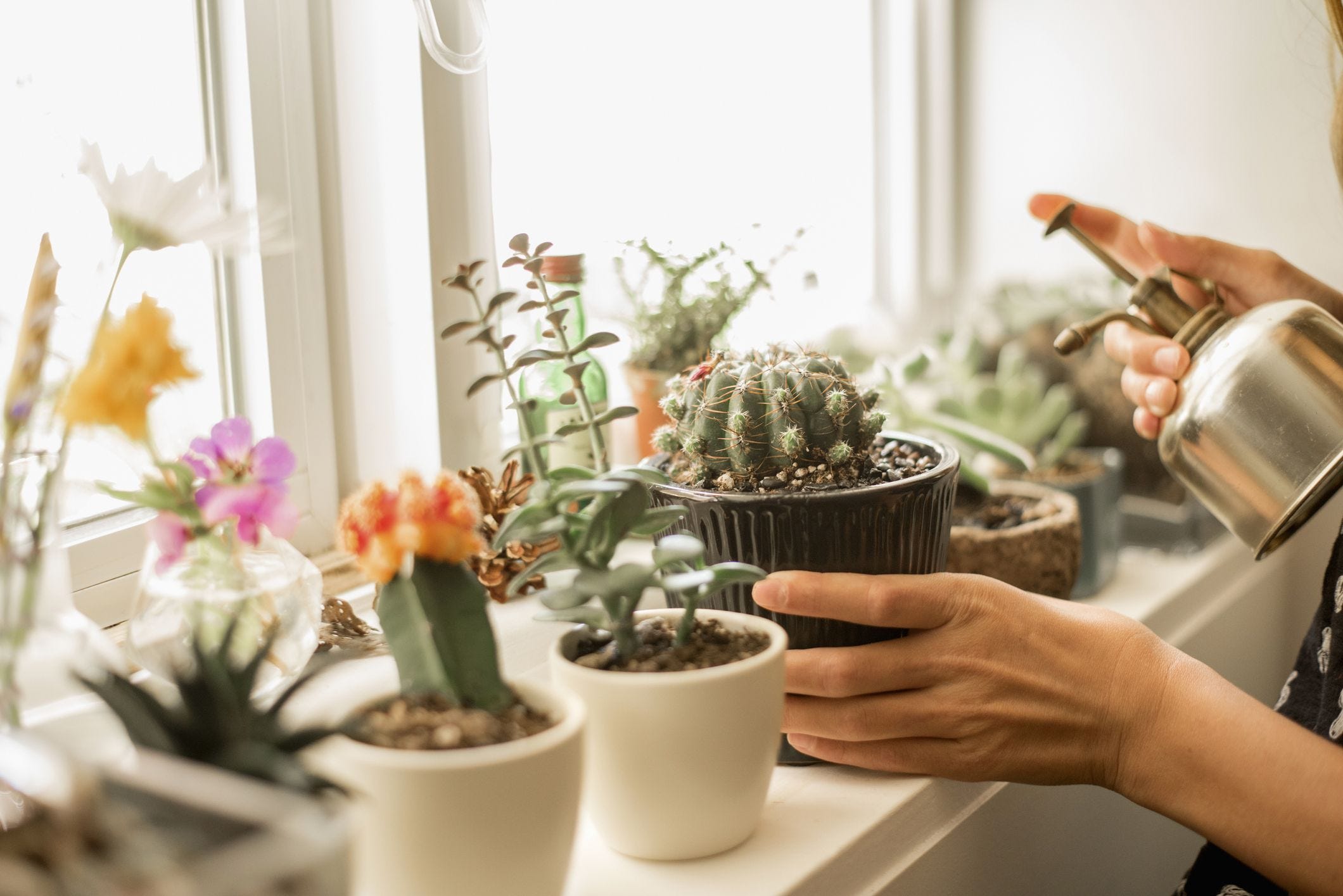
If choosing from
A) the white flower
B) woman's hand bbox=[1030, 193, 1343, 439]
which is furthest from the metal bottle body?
the white flower


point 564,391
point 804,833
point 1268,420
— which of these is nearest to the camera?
point 804,833

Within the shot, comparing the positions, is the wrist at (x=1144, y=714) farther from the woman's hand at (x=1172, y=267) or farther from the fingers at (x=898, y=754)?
the woman's hand at (x=1172, y=267)

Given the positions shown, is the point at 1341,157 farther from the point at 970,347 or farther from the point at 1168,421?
the point at 970,347

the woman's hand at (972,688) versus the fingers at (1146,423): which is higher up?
the fingers at (1146,423)

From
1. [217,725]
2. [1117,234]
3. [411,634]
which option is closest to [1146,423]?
[1117,234]

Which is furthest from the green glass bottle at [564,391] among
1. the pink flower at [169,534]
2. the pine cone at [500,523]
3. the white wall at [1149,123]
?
the white wall at [1149,123]

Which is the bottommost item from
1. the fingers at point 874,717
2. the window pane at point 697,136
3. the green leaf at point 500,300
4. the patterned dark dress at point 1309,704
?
the patterned dark dress at point 1309,704

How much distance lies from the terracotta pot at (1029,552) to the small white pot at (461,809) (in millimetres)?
591

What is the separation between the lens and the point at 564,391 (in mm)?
998

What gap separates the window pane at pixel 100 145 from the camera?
738 millimetres

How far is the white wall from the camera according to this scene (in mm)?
1438

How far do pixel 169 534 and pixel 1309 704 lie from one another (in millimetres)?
910

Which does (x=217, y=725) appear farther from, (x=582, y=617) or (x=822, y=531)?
(x=822, y=531)

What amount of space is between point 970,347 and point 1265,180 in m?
0.47
